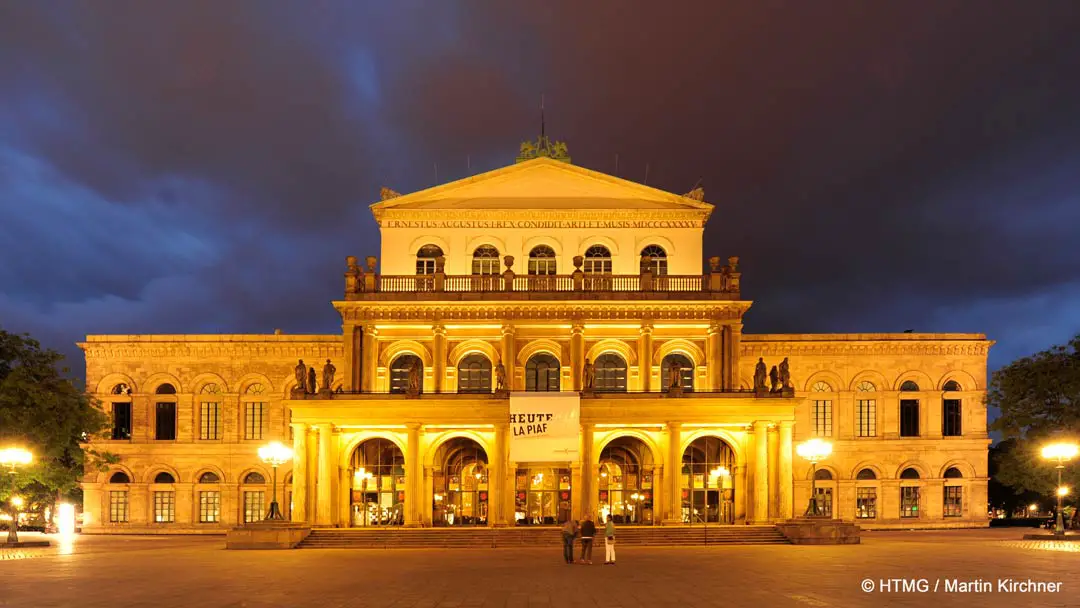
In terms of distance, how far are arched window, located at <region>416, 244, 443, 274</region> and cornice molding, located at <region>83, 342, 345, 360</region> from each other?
649 cm

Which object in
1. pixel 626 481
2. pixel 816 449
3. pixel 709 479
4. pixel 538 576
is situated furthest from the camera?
pixel 626 481

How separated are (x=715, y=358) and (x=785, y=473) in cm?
612

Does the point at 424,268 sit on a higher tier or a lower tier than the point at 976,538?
higher

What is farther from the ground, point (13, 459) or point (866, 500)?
point (13, 459)

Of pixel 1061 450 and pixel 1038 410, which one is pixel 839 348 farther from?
pixel 1061 450

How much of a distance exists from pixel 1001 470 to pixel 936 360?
25.3 feet

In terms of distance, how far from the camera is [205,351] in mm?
51938

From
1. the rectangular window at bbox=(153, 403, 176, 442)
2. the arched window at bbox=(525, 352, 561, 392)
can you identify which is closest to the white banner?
the arched window at bbox=(525, 352, 561, 392)

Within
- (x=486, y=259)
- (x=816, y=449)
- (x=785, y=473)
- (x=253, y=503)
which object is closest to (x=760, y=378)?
(x=785, y=473)

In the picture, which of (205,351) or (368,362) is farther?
(205,351)

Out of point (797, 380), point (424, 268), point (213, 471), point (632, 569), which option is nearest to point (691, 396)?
point (797, 380)

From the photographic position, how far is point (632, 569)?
27.0 m

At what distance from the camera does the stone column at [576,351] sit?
151 ft

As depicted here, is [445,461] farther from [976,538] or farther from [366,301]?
[976,538]
